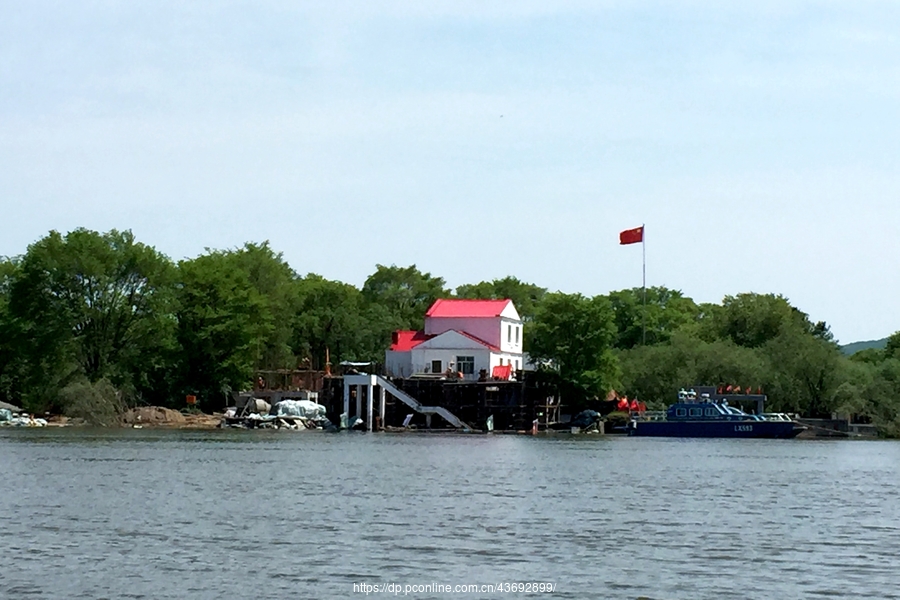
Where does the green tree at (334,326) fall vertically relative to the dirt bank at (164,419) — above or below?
above

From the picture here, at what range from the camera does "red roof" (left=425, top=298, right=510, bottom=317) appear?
354 ft

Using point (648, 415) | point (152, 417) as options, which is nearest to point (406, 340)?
point (152, 417)

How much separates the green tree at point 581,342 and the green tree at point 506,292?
43.6m

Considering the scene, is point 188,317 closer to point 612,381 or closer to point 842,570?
point 612,381

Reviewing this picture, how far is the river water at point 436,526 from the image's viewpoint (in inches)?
999

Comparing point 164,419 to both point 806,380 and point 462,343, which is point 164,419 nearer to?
point 462,343

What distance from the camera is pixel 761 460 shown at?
6525 centimetres

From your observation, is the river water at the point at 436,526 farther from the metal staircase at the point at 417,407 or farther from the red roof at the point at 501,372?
the red roof at the point at 501,372

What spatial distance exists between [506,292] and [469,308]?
4374 cm

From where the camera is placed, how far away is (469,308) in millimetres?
108875

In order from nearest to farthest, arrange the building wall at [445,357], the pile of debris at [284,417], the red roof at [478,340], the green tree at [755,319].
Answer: the pile of debris at [284,417]
the building wall at [445,357]
the red roof at [478,340]
the green tree at [755,319]

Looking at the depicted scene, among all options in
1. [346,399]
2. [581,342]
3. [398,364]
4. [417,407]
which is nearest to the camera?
[581,342]

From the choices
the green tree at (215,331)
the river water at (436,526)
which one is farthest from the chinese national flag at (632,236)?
the river water at (436,526)

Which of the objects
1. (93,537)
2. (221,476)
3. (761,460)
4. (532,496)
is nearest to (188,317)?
(761,460)
